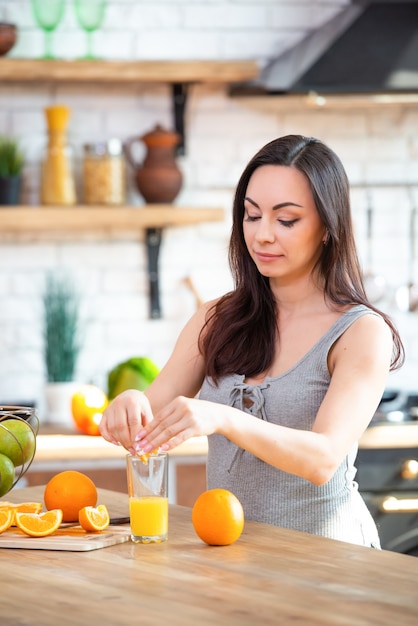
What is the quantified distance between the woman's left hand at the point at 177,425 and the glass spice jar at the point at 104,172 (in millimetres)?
2057

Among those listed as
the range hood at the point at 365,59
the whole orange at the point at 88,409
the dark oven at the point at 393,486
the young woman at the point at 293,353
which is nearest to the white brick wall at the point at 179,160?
the range hood at the point at 365,59

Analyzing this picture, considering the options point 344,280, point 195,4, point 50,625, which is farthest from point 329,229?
point 195,4

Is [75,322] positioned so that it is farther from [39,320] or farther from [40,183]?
[40,183]

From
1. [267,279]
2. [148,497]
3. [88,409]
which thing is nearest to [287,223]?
[267,279]

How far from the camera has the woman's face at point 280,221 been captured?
76.6 inches

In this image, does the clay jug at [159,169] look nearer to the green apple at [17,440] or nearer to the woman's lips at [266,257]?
the woman's lips at [266,257]

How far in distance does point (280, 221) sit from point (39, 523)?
→ 0.71 m

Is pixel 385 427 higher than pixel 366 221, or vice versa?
pixel 366 221

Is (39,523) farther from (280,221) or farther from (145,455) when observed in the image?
(280,221)

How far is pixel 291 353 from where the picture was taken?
2033 millimetres

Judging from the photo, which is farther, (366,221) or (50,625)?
(366,221)

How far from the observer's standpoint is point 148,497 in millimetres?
1622

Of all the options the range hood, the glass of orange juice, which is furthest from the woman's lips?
the range hood

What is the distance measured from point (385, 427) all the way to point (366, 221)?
35.9 inches
